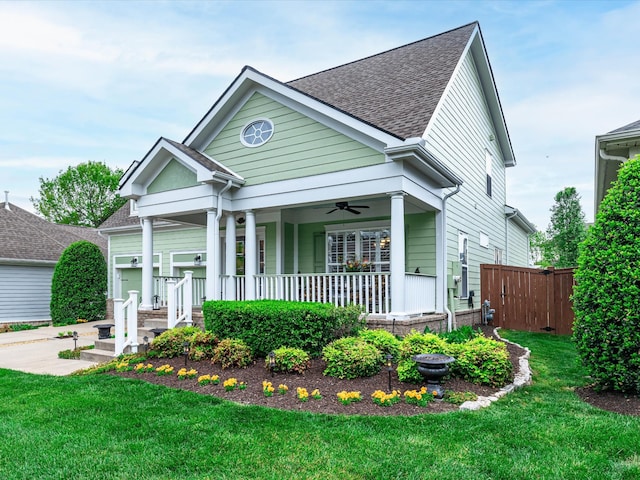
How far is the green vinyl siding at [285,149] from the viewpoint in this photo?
27.7 feet

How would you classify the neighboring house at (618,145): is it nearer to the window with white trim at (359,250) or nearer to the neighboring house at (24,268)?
the window with white trim at (359,250)

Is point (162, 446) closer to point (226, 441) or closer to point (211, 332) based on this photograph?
point (226, 441)

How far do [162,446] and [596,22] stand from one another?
13.0 metres

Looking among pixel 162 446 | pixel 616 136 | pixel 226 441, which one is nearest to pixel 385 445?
pixel 226 441

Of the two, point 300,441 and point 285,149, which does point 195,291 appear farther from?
point 300,441

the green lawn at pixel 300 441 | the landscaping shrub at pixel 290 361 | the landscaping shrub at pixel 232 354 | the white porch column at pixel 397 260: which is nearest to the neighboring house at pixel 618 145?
the white porch column at pixel 397 260

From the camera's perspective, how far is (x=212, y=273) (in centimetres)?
938

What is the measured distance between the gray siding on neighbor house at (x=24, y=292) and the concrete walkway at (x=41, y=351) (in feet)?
12.6

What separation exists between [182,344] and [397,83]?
26.7ft

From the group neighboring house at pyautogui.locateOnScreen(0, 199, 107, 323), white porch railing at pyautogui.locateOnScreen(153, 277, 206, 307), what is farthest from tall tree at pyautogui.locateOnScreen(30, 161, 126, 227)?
white porch railing at pyautogui.locateOnScreen(153, 277, 206, 307)

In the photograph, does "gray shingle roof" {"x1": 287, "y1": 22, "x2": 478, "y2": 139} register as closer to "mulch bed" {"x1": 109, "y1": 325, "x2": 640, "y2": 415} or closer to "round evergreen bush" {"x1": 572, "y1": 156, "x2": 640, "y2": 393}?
"round evergreen bush" {"x1": 572, "y1": 156, "x2": 640, "y2": 393}

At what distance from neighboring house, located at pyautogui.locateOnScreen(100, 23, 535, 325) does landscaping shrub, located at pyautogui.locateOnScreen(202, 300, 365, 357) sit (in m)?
1.27

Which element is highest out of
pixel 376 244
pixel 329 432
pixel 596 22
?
pixel 596 22

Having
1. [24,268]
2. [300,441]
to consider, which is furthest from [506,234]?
[24,268]
